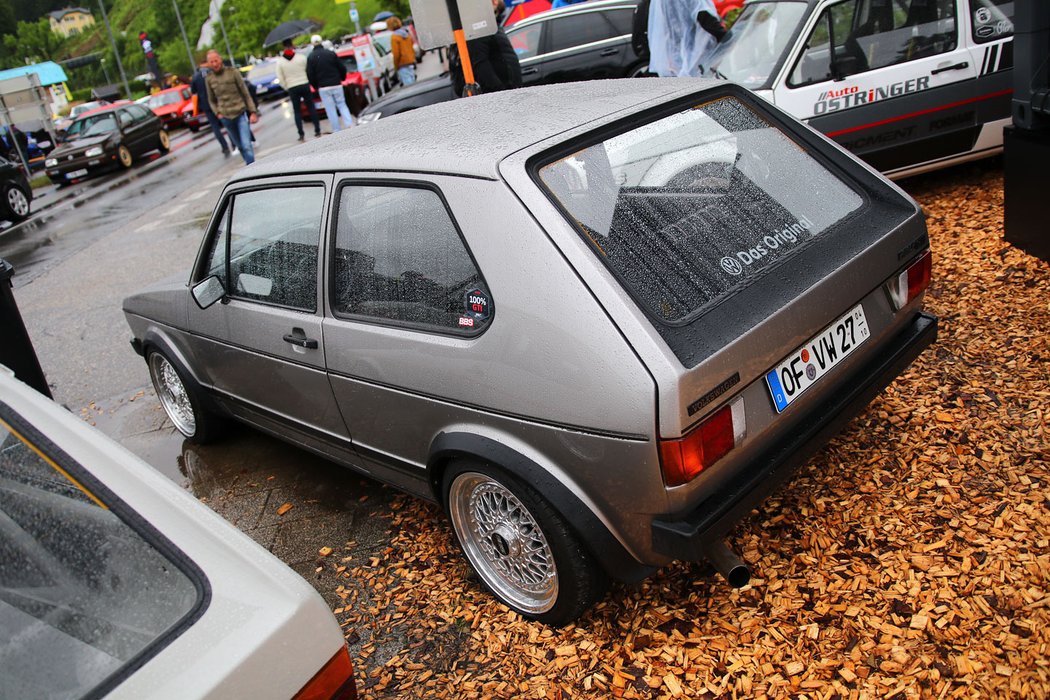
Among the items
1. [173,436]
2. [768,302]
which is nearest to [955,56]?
[768,302]

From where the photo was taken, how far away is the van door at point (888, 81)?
19.3ft

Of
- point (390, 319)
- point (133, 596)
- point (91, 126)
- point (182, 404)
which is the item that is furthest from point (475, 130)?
point (91, 126)

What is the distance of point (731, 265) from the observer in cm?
271

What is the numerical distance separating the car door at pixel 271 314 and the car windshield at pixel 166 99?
31.3 meters

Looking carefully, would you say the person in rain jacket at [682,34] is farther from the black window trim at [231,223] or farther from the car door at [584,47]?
the black window trim at [231,223]

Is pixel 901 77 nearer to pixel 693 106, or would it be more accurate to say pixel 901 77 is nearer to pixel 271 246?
pixel 693 106

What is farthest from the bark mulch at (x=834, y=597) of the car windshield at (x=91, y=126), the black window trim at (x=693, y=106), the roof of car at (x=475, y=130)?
the car windshield at (x=91, y=126)

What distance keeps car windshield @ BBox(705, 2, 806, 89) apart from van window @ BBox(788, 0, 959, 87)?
0.73ft

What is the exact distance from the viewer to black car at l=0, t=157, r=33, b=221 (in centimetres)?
1568

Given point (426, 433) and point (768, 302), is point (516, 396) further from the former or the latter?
point (768, 302)

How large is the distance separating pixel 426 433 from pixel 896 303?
181 cm

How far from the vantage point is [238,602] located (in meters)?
1.58

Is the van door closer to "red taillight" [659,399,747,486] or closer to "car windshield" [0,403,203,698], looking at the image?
"red taillight" [659,399,747,486]

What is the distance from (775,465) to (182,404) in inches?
147
